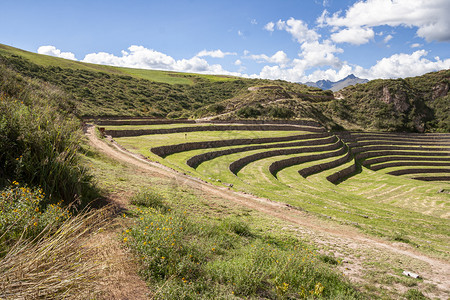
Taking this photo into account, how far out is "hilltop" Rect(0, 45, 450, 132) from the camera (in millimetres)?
57969

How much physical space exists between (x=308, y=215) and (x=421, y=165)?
1718 inches

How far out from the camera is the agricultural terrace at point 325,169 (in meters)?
14.4

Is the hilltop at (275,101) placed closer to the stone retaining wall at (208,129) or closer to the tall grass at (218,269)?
the stone retaining wall at (208,129)

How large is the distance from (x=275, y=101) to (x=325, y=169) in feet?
110

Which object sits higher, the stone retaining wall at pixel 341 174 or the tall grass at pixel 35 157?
the tall grass at pixel 35 157

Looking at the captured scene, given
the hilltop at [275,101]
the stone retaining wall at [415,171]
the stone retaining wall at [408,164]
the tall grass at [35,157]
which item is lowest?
the stone retaining wall at [415,171]

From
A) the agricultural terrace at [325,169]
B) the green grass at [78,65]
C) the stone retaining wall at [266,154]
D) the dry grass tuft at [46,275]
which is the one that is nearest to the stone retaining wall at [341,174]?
the agricultural terrace at [325,169]

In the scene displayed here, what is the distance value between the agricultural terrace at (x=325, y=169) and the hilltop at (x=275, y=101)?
1079 cm

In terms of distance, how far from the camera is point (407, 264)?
751 centimetres

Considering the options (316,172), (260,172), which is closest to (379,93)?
(316,172)

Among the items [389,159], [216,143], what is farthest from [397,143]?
[216,143]

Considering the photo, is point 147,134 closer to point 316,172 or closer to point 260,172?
point 260,172

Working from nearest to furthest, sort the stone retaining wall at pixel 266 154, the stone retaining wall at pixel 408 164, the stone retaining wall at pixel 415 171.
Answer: the stone retaining wall at pixel 266 154
the stone retaining wall at pixel 415 171
the stone retaining wall at pixel 408 164

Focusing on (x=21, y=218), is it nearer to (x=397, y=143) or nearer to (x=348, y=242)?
(x=348, y=242)
